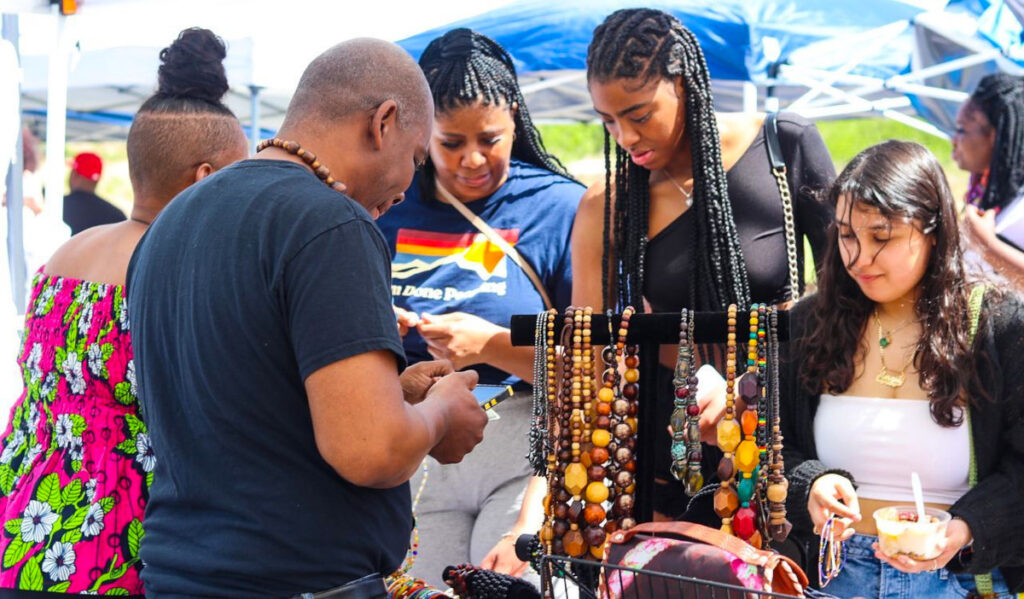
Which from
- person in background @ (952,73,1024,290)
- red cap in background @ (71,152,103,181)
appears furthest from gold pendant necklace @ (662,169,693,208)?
red cap in background @ (71,152,103,181)

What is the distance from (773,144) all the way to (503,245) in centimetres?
75

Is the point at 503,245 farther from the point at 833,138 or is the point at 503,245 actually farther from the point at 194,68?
the point at 833,138

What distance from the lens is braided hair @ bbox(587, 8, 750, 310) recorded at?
2.42m

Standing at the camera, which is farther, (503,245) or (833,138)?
(833,138)

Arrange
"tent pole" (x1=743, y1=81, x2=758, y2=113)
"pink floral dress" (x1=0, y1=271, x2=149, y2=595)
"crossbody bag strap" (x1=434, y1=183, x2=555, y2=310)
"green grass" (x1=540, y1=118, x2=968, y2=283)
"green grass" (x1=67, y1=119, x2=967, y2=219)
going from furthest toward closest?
1. "green grass" (x1=67, y1=119, x2=967, y2=219)
2. "green grass" (x1=540, y1=118, x2=968, y2=283)
3. "tent pole" (x1=743, y1=81, x2=758, y2=113)
4. "crossbody bag strap" (x1=434, y1=183, x2=555, y2=310)
5. "pink floral dress" (x1=0, y1=271, x2=149, y2=595)

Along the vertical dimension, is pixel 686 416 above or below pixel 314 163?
below

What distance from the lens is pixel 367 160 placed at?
5.47 feet

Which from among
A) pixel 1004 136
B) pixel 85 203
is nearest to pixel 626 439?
pixel 1004 136

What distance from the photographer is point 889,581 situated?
2084 millimetres

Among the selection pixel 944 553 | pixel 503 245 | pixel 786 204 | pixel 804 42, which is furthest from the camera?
pixel 804 42

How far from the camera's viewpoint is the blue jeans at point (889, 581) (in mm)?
2074

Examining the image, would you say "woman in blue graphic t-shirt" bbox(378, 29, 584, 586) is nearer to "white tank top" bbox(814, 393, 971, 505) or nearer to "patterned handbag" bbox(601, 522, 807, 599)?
"white tank top" bbox(814, 393, 971, 505)

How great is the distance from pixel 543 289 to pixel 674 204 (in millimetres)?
475

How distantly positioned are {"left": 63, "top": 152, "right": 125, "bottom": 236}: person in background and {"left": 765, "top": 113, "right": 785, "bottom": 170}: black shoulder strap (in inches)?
231
